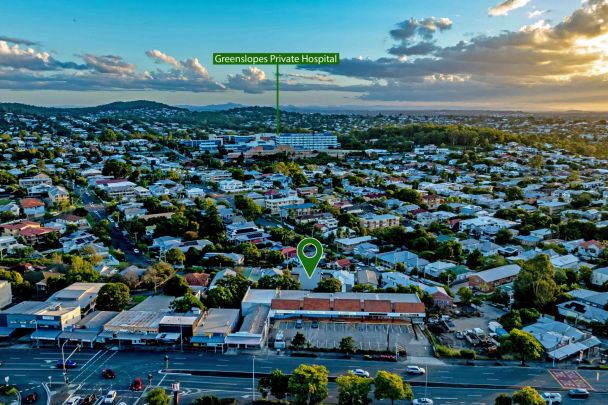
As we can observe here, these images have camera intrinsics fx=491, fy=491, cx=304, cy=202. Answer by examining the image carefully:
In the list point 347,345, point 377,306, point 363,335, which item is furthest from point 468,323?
point 347,345

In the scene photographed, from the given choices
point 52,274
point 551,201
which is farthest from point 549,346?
point 551,201

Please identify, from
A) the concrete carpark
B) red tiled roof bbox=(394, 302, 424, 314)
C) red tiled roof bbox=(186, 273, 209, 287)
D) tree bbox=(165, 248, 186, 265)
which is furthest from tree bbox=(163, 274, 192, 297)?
the concrete carpark

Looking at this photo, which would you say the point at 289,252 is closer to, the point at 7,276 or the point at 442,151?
the point at 7,276

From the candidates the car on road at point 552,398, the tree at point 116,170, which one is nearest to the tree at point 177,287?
the car on road at point 552,398

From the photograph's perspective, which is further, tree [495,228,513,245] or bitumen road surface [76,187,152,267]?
tree [495,228,513,245]

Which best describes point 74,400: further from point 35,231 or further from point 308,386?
point 35,231

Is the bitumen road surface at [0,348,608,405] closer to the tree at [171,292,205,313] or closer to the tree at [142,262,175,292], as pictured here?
the tree at [171,292,205,313]
